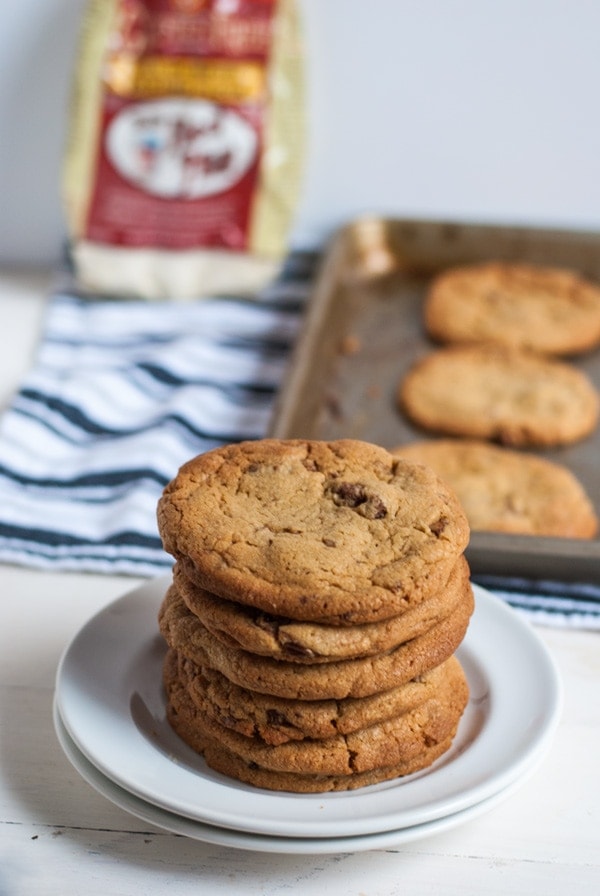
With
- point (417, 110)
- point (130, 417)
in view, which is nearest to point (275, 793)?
point (130, 417)

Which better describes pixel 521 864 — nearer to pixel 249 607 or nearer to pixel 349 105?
pixel 249 607

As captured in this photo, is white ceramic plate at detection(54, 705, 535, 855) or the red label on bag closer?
white ceramic plate at detection(54, 705, 535, 855)

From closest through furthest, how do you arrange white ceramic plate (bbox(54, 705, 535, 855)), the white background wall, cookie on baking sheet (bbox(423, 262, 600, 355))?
1. white ceramic plate (bbox(54, 705, 535, 855))
2. cookie on baking sheet (bbox(423, 262, 600, 355))
3. the white background wall

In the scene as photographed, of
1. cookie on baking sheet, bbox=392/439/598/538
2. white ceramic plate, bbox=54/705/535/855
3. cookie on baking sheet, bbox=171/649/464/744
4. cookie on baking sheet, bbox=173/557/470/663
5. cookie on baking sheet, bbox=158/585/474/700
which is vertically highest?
cookie on baking sheet, bbox=173/557/470/663

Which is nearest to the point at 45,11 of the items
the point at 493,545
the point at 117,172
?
the point at 117,172

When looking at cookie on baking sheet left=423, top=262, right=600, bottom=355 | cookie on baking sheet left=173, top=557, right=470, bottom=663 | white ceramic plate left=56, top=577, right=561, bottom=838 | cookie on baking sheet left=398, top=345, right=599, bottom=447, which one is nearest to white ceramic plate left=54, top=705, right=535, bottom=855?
white ceramic plate left=56, top=577, right=561, bottom=838

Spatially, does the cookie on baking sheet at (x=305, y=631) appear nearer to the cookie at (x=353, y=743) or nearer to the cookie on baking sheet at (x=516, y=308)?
the cookie at (x=353, y=743)

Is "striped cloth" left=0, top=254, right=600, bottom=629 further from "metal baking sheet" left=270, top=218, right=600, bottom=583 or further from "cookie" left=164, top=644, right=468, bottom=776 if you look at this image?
"cookie" left=164, top=644, right=468, bottom=776
